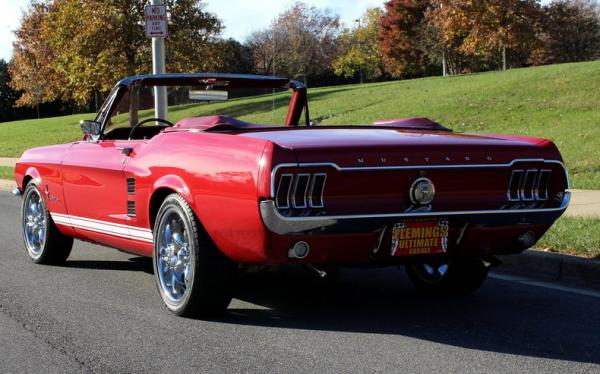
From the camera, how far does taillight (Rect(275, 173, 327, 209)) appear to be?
14.8 ft

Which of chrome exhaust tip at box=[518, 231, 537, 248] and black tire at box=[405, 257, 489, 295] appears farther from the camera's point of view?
black tire at box=[405, 257, 489, 295]

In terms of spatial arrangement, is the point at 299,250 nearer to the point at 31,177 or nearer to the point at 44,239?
the point at 44,239

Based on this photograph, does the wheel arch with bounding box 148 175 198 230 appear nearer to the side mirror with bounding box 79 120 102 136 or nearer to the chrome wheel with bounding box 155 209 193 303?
the chrome wheel with bounding box 155 209 193 303

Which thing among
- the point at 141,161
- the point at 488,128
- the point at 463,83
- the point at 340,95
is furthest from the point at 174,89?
the point at 340,95

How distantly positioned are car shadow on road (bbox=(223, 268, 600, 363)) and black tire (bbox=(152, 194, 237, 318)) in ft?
0.66

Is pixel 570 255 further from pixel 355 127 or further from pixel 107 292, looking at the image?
pixel 107 292

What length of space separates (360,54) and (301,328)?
69.4 m

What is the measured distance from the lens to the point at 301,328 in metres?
5.06

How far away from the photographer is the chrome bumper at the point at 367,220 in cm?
447

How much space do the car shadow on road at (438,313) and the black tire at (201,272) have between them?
0.20 metres

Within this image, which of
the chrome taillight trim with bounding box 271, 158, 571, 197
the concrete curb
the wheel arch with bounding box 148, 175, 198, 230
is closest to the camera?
the chrome taillight trim with bounding box 271, 158, 571, 197

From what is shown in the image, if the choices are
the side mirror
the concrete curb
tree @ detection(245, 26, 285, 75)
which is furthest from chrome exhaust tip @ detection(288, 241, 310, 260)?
tree @ detection(245, 26, 285, 75)

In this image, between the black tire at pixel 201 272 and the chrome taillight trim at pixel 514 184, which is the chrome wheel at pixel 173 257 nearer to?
the black tire at pixel 201 272

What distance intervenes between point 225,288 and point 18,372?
51.6 inches
